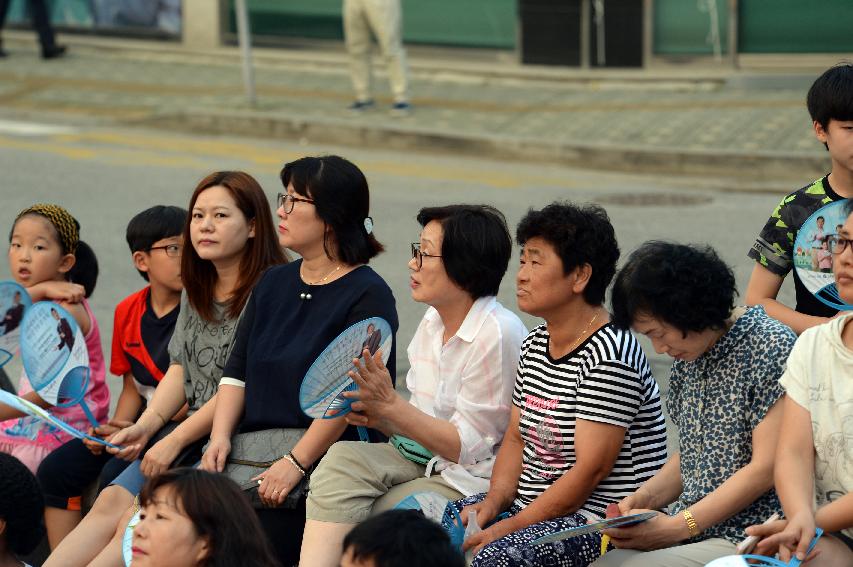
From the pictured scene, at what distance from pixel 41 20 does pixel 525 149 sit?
7.88 meters

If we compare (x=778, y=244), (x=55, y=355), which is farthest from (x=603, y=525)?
(x=55, y=355)

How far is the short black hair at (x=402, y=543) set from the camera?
10.5ft

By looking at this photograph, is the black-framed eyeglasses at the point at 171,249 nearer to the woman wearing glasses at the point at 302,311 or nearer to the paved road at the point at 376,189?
the woman wearing glasses at the point at 302,311

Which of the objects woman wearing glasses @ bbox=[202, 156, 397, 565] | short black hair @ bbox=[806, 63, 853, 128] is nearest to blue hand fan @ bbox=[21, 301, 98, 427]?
woman wearing glasses @ bbox=[202, 156, 397, 565]

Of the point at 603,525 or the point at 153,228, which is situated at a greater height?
the point at 153,228

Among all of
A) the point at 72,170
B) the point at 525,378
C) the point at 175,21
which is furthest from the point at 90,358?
the point at 175,21

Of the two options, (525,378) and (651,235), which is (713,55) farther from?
(525,378)

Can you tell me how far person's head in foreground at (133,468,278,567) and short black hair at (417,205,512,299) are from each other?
125cm

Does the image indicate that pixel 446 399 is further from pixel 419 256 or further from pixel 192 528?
pixel 192 528

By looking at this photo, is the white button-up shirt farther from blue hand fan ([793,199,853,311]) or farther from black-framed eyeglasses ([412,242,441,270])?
blue hand fan ([793,199,853,311])

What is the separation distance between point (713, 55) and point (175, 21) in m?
7.22

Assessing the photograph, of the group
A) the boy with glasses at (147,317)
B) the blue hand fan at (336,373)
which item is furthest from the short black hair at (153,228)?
the blue hand fan at (336,373)

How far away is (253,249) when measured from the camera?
542 centimetres

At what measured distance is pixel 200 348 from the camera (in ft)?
17.7
